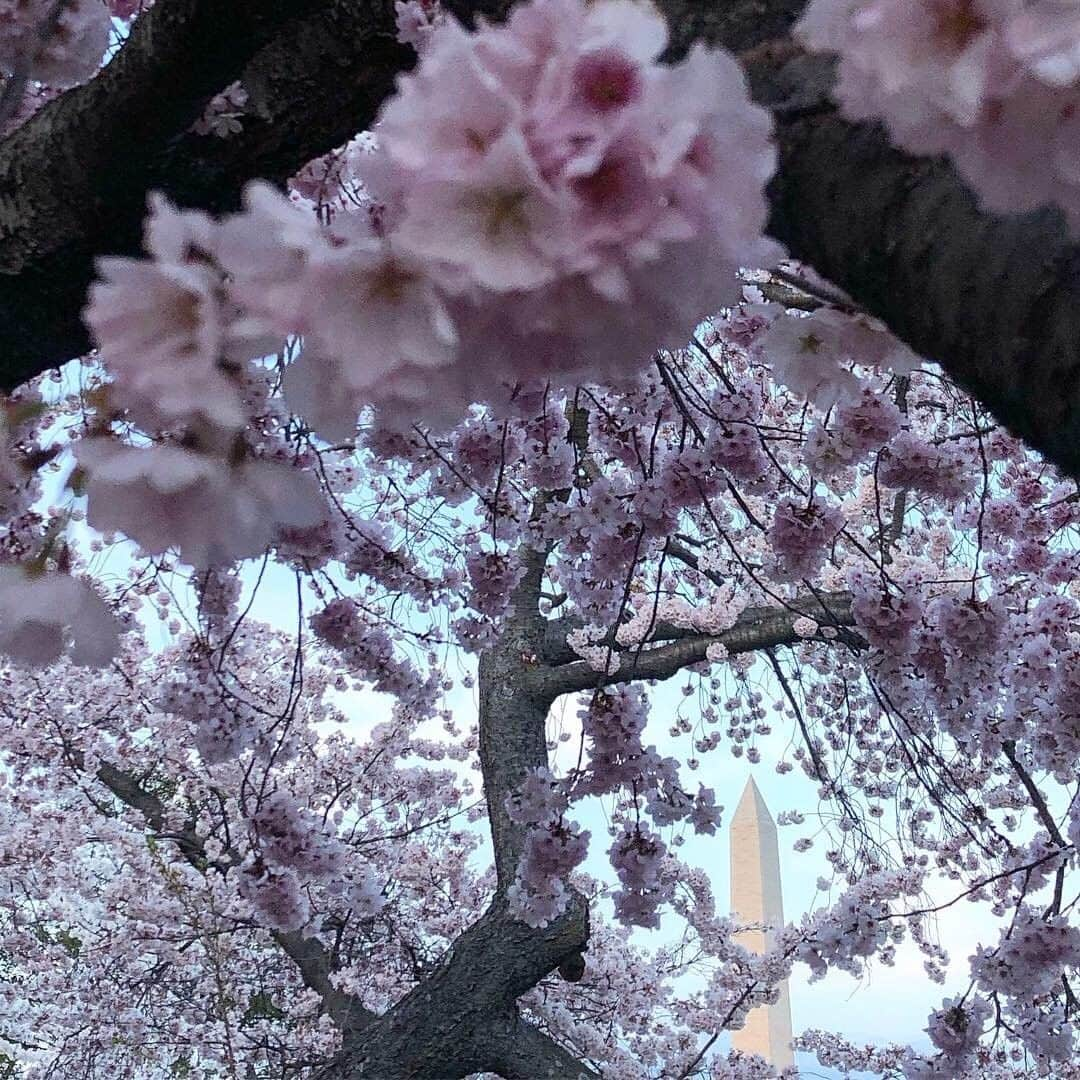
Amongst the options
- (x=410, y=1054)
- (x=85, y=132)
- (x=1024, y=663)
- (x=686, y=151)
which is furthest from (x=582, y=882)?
(x=686, y=151)

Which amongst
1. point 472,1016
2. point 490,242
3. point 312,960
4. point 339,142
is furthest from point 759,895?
point 490,242

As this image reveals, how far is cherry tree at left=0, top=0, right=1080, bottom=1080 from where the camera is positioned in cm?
43

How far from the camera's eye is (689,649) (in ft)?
13.3

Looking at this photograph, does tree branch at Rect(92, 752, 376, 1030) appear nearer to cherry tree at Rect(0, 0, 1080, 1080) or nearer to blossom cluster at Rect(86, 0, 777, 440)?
cherry tree at Rect(0, 0, 1080, 1080)

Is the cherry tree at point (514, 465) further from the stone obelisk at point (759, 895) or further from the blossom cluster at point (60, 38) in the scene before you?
the stone obelisk at point (759, 895)

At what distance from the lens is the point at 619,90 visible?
0.43 meters

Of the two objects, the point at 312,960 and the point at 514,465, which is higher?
the point at 514,465

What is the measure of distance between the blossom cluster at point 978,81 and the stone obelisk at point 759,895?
718 cm

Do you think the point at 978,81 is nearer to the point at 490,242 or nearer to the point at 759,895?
the point at 490,242

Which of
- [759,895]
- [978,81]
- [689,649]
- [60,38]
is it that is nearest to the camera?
[978,81]

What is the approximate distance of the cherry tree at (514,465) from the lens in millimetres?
429

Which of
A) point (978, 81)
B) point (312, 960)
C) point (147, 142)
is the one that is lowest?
point (978, 81)

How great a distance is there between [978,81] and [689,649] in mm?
3770

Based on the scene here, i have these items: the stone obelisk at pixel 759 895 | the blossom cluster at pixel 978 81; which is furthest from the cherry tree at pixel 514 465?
the stone obelisk at pixel 759 895
